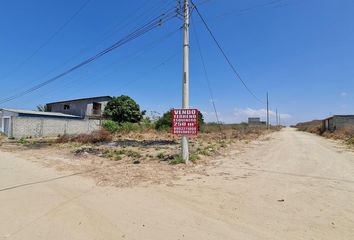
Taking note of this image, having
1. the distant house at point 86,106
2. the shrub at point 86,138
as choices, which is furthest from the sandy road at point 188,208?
the distant house at point 86,106

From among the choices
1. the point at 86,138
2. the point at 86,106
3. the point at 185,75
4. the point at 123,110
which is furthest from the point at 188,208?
the point at 86,106

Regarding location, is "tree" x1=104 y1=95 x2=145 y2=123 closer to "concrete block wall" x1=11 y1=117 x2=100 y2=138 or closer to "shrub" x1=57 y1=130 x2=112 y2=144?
"concrete block wall" x1=11 y1=117 x2=100 y2=138

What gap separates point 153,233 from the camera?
3.83 meters

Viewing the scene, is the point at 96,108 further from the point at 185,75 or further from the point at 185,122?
the point at 185,122

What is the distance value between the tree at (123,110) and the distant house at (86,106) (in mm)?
2471

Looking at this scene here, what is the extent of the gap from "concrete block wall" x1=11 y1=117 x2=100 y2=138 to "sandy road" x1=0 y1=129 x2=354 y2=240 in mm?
21190

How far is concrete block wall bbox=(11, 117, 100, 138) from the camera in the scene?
2596 centimetres

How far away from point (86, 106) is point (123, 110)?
6.94 meters

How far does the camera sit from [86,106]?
40.8 metres

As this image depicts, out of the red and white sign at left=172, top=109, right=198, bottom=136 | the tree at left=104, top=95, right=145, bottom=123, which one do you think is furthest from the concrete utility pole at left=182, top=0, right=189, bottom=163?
the tree at left=104, top=95, right=145, bottom=123

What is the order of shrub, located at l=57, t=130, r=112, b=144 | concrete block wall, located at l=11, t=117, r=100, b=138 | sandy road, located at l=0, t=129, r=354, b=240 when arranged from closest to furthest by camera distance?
sandy road, located at l=0, t=129, r=354, b=240, shrub, located at l=57, t=130, r=112, b=144, concrete block wall, located at l=11, t=117, r=100, b=138

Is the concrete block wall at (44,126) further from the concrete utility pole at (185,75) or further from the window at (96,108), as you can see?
the concrete utility pole at (185,75)

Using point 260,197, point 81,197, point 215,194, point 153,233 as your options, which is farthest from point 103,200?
point 260,197

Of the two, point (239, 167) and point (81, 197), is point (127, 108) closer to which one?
point (239, 167)
